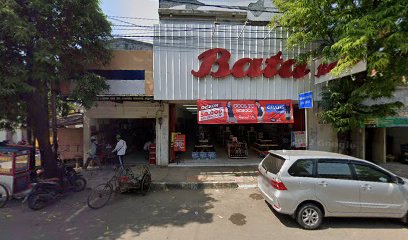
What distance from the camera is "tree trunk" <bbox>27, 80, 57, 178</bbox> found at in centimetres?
824

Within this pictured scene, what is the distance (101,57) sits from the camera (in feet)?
32.6

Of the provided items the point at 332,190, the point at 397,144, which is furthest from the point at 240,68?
the point at 397,144

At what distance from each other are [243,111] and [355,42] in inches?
194

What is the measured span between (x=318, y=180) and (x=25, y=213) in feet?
24.2

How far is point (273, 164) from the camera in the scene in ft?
20.2

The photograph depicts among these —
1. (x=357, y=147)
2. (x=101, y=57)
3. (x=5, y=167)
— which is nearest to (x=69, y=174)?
(x=5, y=167)

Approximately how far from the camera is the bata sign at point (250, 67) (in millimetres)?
10484

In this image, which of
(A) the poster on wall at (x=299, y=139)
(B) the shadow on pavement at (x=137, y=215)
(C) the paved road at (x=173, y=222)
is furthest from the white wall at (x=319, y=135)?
(B) the shadow on pavement at (x=137, y=215)

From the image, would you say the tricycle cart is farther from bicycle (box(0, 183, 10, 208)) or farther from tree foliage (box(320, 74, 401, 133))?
tree foliage (box(320, 74, 401, 133))

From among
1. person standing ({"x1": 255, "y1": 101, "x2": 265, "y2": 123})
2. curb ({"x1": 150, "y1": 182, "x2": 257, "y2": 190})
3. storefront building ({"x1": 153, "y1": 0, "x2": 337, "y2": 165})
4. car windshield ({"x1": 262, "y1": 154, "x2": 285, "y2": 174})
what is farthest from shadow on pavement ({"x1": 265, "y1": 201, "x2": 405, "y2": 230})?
person standing ({"x1": 255, "y1": 101, "x2": 265, "y2": 123})

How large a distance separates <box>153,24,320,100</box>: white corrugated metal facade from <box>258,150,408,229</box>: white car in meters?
5.49

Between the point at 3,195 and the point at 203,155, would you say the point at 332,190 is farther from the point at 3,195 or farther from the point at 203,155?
the point at 3,195

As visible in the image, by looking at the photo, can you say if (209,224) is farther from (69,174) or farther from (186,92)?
(186,92)

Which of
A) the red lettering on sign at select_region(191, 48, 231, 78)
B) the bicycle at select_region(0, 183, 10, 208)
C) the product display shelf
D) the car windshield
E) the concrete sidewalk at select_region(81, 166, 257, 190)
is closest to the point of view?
the car windshield
